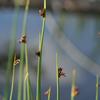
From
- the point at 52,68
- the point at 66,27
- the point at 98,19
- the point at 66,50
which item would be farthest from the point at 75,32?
the point at 52,68

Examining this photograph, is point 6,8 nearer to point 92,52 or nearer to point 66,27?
point 66,27

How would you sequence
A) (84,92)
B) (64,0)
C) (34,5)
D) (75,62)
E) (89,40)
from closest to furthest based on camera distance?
(84,92) < (75,62) < (89,40) < (34,5) < (64,0)

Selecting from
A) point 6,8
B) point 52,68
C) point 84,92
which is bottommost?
point 84,92

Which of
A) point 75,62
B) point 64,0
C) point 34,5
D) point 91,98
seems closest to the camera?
point 91,98

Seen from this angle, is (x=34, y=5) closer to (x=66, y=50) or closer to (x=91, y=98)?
(x=66, y=50)

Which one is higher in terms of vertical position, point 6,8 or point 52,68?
point 6,8

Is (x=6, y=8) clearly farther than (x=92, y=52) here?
Yes

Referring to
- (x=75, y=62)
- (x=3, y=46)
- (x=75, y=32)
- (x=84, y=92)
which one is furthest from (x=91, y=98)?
(x=75, y=32)
